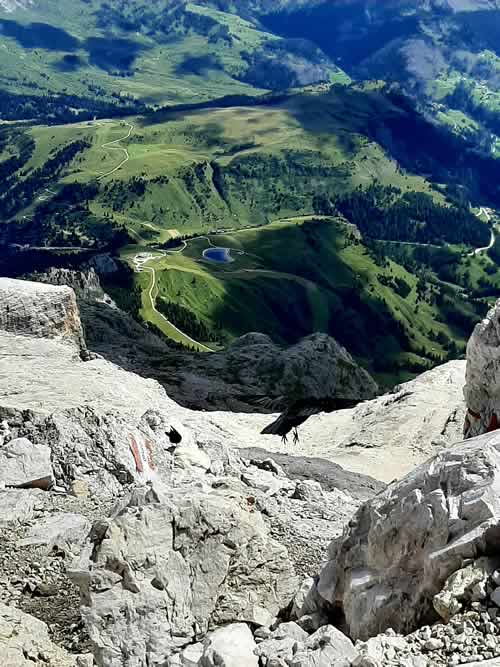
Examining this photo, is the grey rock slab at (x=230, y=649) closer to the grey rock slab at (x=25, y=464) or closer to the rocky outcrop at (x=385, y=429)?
the grey rock slab at (x=25, y=464)

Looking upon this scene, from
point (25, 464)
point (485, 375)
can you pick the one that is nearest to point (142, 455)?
point (25, 464)

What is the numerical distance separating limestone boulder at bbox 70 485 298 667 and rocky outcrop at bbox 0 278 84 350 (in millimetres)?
36372

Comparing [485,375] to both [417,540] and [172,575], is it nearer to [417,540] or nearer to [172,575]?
[417,540]

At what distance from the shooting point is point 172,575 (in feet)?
84.3

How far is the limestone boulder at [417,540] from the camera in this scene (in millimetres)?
21047

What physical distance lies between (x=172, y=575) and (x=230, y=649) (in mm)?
4617

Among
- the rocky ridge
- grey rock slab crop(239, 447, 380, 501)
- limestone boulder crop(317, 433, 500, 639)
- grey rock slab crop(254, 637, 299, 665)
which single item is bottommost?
the rocky ridge

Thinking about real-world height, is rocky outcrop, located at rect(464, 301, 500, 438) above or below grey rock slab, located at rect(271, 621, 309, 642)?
below

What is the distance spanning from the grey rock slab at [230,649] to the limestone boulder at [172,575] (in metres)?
2.33

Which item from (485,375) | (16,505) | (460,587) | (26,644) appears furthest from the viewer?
Result: (485,375)

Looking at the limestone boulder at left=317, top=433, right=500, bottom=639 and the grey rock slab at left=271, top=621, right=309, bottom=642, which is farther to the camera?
the grey rock slab at left=271, top=621, right=309, bottom=642

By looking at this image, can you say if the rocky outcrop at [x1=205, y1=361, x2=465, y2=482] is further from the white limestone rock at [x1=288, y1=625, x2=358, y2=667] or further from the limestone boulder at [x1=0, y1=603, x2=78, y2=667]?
the white limestone rock at [x1=288, y1=625, x2=358, y2=667]

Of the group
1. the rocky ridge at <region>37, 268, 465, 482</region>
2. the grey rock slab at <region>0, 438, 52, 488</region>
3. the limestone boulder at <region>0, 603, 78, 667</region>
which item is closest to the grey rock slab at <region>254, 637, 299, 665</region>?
the limestone boulder at <region>0, 603, 78, 667</region>

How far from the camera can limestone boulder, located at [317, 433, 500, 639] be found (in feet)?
69.1
